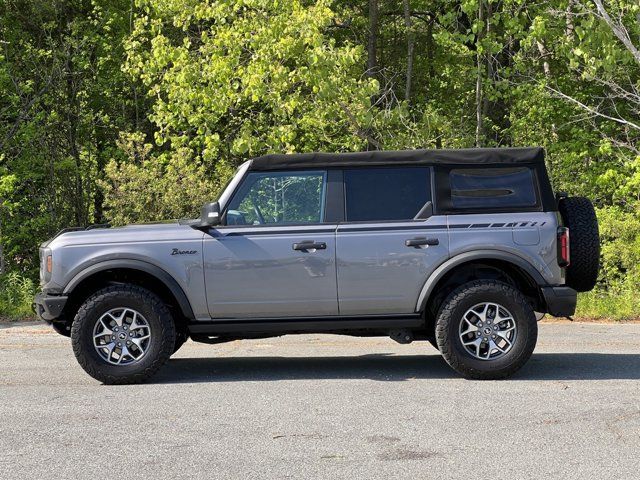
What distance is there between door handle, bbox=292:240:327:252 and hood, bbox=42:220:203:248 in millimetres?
839

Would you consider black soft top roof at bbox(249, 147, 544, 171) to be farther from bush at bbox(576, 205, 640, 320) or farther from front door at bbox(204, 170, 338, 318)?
bush at bbox(576, 205, 640, 320)

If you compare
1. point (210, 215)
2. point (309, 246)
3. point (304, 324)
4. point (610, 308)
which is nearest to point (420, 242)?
point (309, 246)

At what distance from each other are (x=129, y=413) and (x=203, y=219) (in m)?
1.93

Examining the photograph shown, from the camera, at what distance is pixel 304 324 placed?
852 cm

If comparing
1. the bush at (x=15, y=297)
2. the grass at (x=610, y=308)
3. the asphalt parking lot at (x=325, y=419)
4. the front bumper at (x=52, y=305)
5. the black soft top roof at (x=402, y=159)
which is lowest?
the grass at (x=610, y=308)

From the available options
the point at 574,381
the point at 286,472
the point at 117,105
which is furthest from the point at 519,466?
the point at 117,105

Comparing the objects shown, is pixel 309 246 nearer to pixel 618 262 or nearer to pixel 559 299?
pixel 559 299

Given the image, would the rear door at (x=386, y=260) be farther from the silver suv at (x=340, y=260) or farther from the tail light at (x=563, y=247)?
the tail light at (x=563, y=247)

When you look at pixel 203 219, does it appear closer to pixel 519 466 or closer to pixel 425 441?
pixel 425 441

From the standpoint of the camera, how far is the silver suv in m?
8.41

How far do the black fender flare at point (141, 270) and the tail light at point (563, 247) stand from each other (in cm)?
319

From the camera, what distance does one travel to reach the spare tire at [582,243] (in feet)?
28.2

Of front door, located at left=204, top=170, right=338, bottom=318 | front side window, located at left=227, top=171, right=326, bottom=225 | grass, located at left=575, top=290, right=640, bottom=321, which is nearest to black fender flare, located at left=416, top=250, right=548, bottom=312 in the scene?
front door, located at left=204, top=170, right=338, bottom=318

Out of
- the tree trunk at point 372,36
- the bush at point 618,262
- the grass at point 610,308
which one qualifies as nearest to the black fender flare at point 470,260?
the grass at point 610,308
